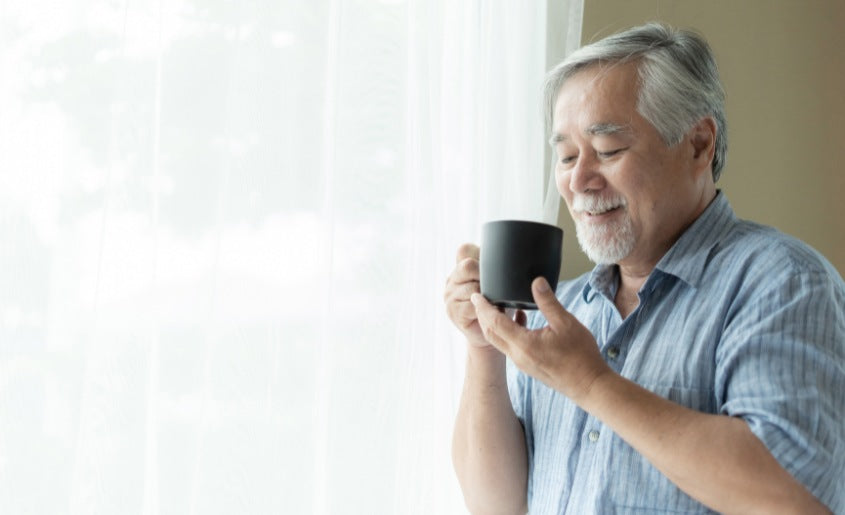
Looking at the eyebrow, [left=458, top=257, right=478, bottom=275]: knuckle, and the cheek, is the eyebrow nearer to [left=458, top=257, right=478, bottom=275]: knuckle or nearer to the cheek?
the cheek

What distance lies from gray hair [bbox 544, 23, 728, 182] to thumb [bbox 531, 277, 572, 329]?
357 mm

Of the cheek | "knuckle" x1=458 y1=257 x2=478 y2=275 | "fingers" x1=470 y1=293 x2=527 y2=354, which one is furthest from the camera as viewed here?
the cheek

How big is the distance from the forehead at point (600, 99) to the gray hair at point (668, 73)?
1 centimetres

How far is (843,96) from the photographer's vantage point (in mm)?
2141

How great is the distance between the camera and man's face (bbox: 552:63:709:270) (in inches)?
47.7

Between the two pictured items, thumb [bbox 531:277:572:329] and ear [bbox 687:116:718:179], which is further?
ear [bbox 687:116:718:179]

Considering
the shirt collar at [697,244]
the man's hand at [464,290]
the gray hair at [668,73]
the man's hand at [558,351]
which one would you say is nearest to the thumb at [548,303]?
the man's hand at [558,351]

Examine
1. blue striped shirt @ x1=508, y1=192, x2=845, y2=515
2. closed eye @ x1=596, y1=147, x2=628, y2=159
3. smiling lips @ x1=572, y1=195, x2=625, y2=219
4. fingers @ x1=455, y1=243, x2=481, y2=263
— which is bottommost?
blue striped shirt @ x1=508, y1=192, x2=845, y2=515

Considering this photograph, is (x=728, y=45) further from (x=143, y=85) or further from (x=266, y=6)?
(x=143, y=85)

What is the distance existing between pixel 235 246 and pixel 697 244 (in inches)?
25.3

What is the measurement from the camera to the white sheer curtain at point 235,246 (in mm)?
1086

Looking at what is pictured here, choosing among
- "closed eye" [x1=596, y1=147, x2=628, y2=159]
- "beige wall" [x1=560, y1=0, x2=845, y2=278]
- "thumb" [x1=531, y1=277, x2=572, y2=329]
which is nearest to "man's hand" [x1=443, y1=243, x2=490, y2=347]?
"thumb" [x1=531, y1=277, x2=572, y2=329]

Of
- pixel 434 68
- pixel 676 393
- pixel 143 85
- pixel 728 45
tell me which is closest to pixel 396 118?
pixel 434 68

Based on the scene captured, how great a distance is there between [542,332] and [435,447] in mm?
448
